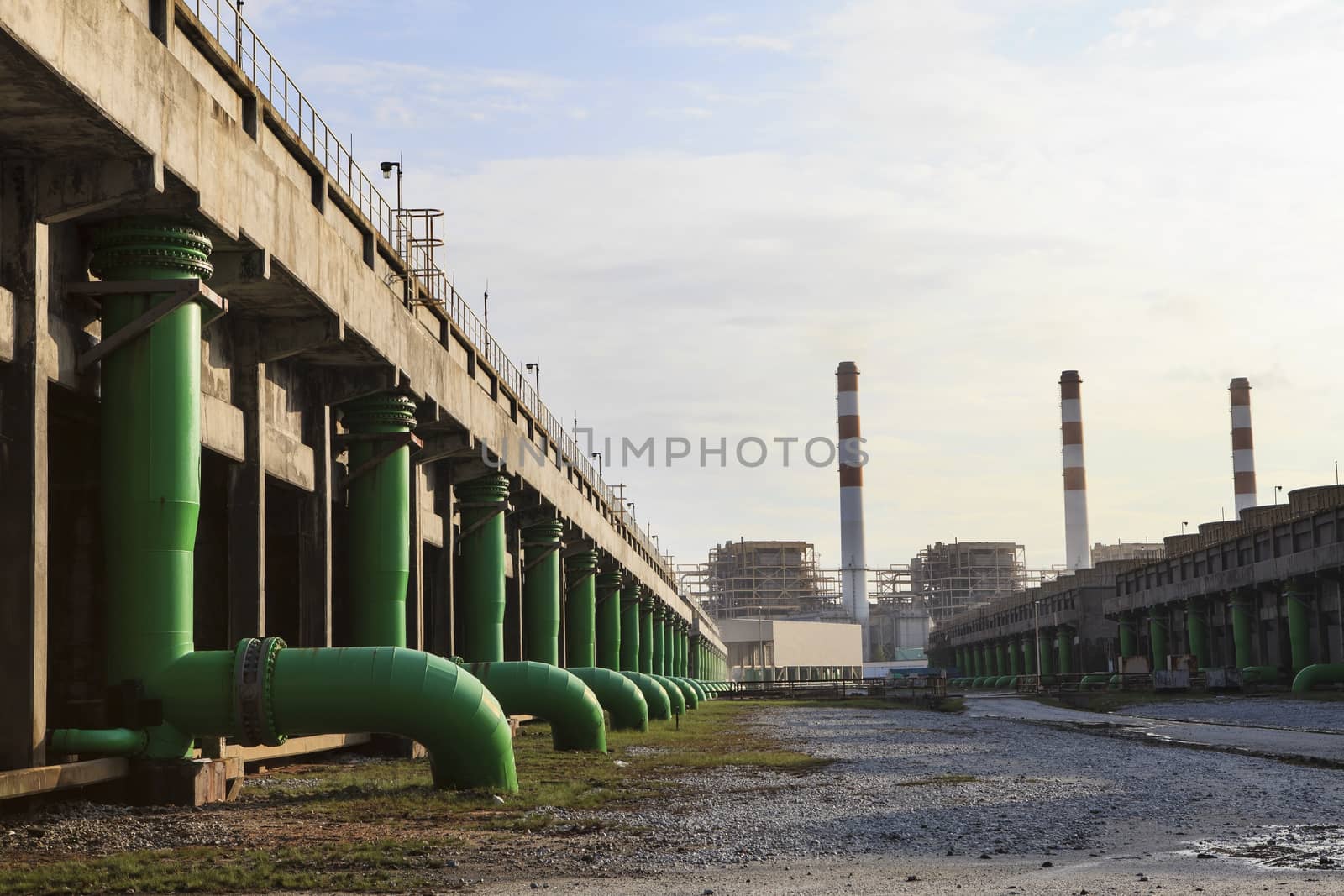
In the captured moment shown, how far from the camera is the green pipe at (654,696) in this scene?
2961 cm

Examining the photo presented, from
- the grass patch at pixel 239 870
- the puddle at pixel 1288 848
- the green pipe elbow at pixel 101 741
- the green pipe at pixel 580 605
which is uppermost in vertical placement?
the green pipe at pixel 580 605

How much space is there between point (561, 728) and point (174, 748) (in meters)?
7.76

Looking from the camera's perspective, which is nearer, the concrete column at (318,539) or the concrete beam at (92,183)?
the concrete beam at (92,183)

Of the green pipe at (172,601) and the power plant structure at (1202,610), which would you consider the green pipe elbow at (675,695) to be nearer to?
the green pipe at (172,601)

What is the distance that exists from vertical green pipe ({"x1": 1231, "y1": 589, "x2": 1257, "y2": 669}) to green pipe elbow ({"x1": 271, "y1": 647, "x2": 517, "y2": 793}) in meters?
52.9

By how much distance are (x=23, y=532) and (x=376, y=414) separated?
8.83 meters

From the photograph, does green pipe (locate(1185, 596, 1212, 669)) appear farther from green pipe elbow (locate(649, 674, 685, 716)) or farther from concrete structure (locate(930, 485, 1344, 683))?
green pipe elbow (locate(649, 674, 685, 716))

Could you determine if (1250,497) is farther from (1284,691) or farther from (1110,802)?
(1110,802)

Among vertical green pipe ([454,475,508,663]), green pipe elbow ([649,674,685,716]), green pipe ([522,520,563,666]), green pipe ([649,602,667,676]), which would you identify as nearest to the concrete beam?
vertical green pipe ([454,475,508,663])

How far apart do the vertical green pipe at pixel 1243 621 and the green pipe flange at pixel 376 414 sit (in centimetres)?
4820

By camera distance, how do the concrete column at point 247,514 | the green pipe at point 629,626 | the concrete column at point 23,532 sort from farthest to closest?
the green pipe at point 629,626 → the concrete column at point 247,514 → the concrete column at point 23,532

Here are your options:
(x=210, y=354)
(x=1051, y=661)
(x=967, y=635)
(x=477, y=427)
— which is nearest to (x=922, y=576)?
(x=967, y=635)

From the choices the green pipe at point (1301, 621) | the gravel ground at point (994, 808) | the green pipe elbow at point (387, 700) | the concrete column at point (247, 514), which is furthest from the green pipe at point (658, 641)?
the green pipe elbow at point (387, 700)

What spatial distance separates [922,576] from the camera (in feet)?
477
